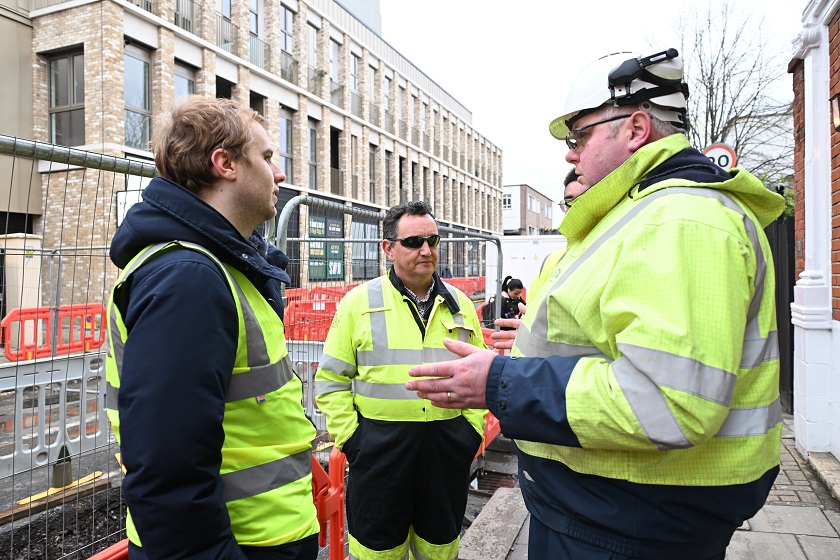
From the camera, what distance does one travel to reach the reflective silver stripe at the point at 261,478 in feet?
4.87

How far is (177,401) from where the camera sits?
1.26 m

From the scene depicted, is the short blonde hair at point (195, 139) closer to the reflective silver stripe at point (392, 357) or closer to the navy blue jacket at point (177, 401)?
the navy blue jacket at point (177, 401)

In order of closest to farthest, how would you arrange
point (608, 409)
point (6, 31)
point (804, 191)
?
point (608, 409), point (804, 191), point (6, 31)

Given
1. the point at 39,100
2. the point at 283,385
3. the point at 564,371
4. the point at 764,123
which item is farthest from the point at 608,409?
the point at 39,100

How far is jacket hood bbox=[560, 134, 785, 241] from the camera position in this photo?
1.43m

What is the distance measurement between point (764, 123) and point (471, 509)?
14.0 m

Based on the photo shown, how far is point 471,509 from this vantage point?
470 cm

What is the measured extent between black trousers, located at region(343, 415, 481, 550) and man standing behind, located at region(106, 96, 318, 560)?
1.15 metres

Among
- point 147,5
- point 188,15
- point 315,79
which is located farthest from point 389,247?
point 315,79

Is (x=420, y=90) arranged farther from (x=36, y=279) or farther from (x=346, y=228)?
(x=36, y=279)

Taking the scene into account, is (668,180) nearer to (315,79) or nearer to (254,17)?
(254,17)

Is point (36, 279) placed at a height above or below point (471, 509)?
above

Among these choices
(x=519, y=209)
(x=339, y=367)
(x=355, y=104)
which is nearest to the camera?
(x=339, y=367)

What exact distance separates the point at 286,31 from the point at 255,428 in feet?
85.5
